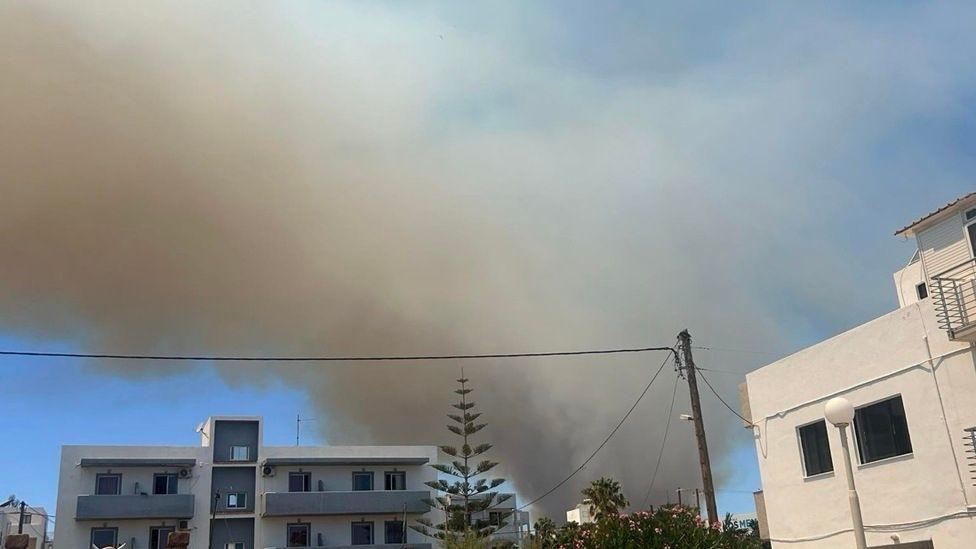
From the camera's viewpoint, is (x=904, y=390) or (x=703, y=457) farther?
(x=703, y=457)

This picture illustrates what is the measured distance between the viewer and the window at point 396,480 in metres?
53.9

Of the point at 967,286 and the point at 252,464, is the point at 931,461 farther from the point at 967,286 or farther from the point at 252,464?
the point at 252,464

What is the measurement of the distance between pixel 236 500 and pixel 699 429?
3498 cm

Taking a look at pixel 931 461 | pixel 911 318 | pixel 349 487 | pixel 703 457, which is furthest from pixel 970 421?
pixel 349 487

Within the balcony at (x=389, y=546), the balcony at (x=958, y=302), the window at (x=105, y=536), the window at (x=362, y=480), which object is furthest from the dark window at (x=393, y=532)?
the balcony at (x=958, y=302)

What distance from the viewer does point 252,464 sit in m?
52.1

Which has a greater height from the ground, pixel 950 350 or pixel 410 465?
pixel 410 465

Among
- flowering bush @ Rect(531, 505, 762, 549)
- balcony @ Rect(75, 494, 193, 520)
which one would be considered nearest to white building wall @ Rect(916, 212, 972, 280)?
flowering bush @ Rect(531, 505, 762, 549)

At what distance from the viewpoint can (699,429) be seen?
2331 centimetres

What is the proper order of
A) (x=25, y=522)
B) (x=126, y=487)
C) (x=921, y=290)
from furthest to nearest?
(x=25, y=522) → (x=126, y=487) → (x=921, y=290)

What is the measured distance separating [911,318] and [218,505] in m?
42.2

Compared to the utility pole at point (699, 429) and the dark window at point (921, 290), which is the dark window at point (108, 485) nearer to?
the utility pole at point (699, 429)

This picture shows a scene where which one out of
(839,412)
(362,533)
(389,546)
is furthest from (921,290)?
(362,533)

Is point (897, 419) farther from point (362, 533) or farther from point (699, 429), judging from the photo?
point (362, 533)
